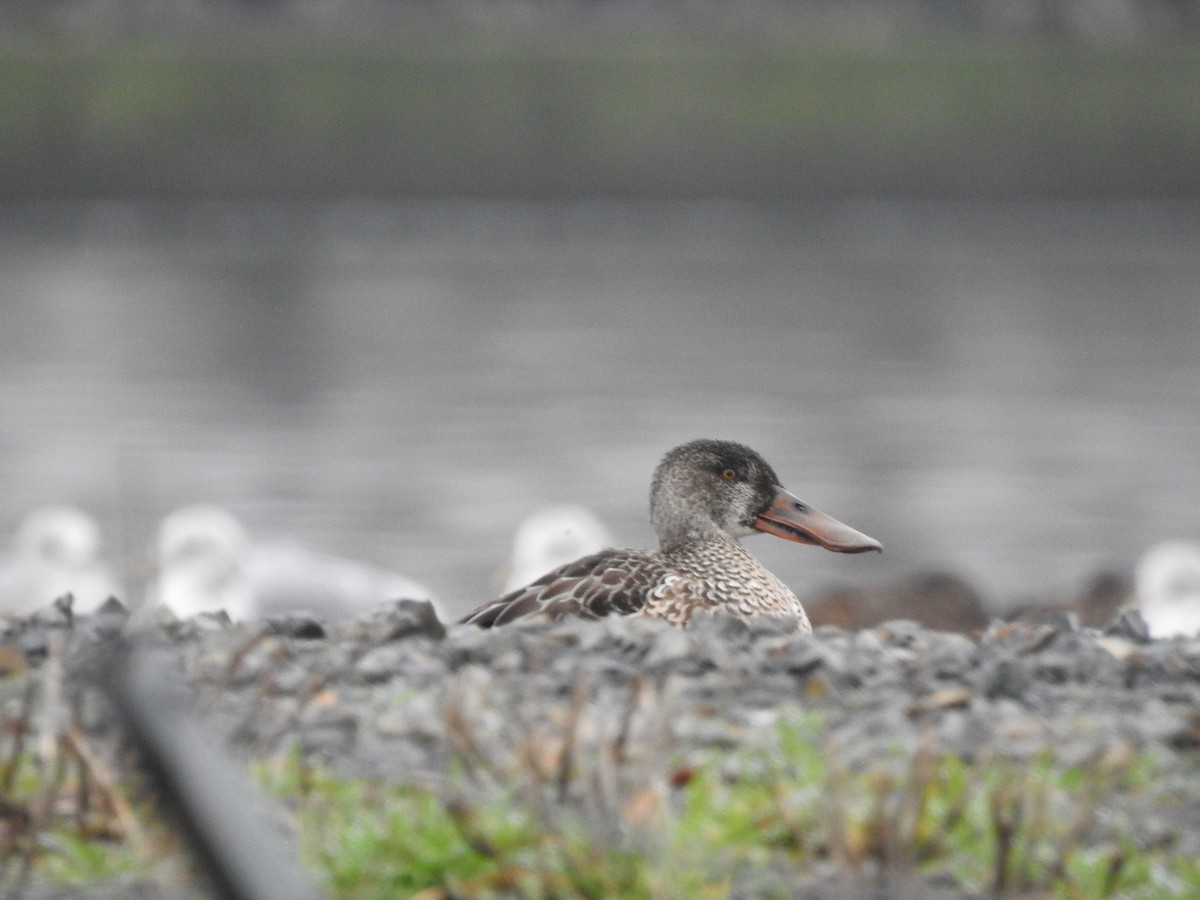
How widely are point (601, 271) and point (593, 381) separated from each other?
18390 mm

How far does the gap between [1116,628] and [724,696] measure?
Answer: 1499 millimetres

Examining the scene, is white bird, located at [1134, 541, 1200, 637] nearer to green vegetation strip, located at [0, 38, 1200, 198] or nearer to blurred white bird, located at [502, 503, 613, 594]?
blurred white bird, located at [502, 503, 613, 594]

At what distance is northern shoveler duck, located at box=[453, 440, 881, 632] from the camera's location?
18.1 feet

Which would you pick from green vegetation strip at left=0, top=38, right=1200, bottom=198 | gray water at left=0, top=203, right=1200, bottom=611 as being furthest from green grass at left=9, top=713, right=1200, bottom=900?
green vegetation strip at left=0, top=38, right=1200, bottom=198

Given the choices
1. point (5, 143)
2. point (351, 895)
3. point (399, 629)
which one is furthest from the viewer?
point (5, 143)

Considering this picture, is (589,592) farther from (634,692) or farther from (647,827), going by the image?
(647,827)

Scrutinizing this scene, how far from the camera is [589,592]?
551cm

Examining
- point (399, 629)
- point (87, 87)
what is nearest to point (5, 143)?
point (87, 87)

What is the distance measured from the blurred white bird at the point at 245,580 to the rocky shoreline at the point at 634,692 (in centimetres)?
419

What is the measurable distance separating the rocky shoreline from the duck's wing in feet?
0.99

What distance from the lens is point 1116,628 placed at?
5469 mm

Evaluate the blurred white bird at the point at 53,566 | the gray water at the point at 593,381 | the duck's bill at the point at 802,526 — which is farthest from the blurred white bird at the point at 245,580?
the duck's bill at the point at 802,526

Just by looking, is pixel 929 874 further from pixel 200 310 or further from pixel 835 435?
pixel 200 310

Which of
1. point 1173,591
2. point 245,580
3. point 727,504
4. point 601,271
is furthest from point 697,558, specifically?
point 601,271
